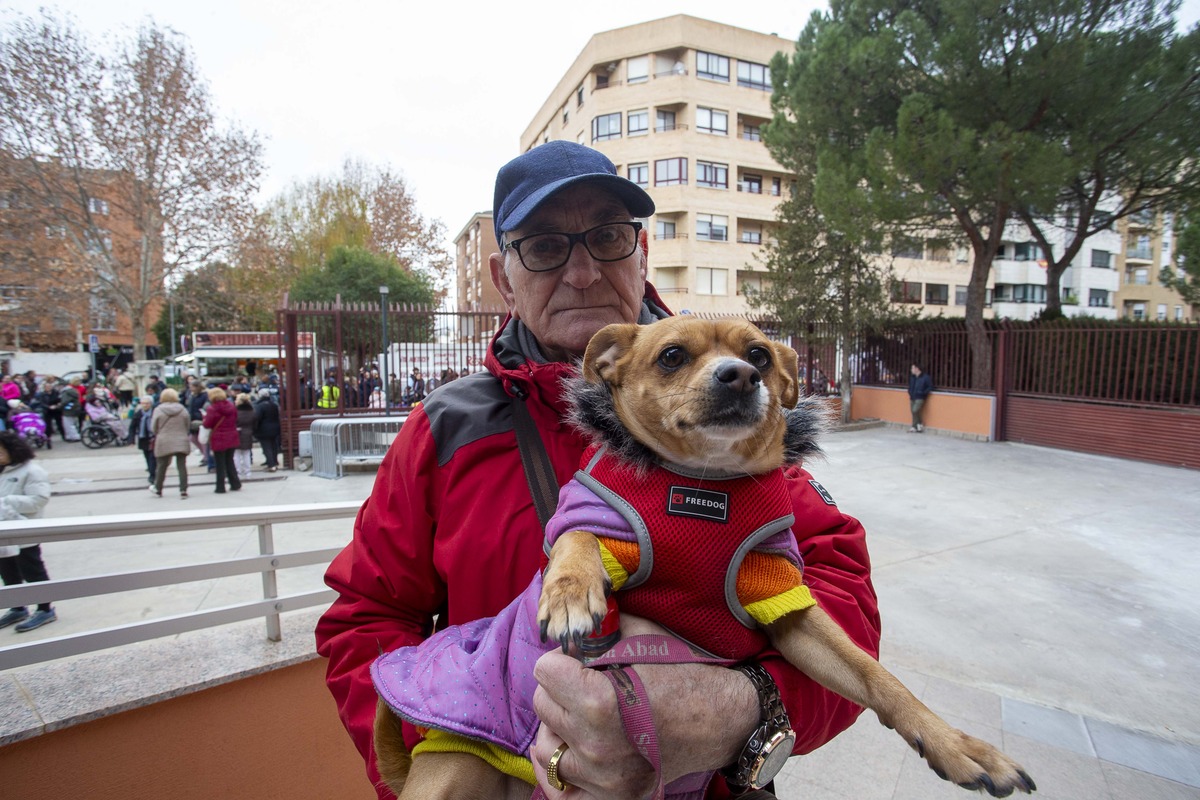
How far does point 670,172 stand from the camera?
116ft

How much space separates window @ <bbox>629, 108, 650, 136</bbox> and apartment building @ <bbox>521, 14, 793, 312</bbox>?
5 cm

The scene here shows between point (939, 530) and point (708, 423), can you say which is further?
point (939, 530)

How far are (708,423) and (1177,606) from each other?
21.1 feet

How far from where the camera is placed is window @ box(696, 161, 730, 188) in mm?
35312

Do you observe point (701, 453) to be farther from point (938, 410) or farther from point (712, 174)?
point (712, 174)

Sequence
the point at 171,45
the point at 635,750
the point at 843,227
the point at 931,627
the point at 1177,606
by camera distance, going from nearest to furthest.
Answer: the point at 635,750 → the point at 931,627 → the point at 1177,606 → the point at 843,227 → the point at 171,45

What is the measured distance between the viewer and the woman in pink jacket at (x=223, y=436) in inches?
409

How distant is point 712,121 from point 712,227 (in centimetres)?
598

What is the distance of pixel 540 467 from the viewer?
148 cm

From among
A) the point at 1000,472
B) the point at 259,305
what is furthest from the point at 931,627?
the point at 259,305

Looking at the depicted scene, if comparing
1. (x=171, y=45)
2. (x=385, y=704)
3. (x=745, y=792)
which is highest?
(x=171, y=45)

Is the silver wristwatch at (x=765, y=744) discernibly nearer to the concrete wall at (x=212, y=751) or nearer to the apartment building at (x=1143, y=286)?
the concrete wall at (x=212, y=751)

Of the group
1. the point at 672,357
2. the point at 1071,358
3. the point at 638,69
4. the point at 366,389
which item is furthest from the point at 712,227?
the point at 672,357

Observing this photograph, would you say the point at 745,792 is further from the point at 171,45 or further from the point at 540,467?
the point at 171,45
